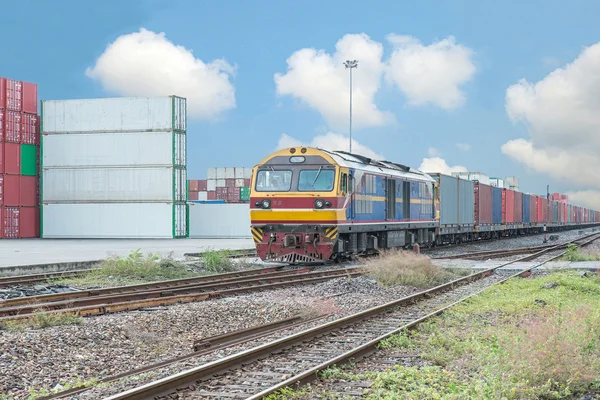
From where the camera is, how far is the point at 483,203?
131 ft

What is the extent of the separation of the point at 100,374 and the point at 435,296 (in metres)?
7.95

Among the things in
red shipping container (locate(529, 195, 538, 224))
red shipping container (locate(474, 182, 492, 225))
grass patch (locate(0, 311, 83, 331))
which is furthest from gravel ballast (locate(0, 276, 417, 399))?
red shipping container (locate(529, 195, 538, 224))

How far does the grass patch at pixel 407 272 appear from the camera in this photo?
15828mm

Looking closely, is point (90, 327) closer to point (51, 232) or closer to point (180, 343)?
point (180, 343)

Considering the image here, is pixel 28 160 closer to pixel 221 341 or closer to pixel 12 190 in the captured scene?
pixel 12 190

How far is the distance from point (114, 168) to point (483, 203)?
2578 cm

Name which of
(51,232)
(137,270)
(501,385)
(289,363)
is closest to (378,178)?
(137,270)

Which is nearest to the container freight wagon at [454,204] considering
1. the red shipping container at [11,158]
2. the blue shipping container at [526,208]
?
the blue shipping container at [526,208]

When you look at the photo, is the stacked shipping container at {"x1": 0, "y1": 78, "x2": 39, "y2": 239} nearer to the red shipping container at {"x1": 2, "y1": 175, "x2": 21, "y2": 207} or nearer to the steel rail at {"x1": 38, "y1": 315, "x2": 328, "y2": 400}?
the red shipping container at {"x1": 2, "y1": 175, "x2": 21, "y2": 207}

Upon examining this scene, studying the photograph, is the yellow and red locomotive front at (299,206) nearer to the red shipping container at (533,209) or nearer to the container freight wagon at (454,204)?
the container freight wagon at (454,204)

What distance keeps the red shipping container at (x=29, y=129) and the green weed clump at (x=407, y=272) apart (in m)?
39.8

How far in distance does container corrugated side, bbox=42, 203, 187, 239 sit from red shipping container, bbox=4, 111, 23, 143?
5291mm

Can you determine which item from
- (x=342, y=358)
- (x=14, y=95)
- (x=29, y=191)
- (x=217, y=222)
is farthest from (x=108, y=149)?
(x=342, y=358)

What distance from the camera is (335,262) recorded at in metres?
22.6
